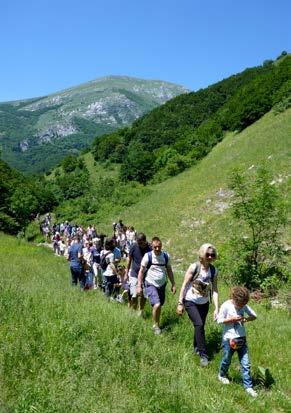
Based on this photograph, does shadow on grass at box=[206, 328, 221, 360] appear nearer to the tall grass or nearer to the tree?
the tall grass

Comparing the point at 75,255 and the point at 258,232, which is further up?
the point at 258,232

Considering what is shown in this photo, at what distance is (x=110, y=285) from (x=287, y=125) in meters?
27.9

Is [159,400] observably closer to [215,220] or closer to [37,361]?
[37,361]

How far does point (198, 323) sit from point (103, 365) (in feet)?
6.70

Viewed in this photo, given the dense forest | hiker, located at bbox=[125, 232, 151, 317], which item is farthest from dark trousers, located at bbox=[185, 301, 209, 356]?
the dense forest

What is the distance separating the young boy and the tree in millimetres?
7826

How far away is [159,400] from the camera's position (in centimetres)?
468

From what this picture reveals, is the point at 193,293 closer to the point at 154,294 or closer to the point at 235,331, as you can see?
the point at 235,331

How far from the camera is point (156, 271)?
795 cm

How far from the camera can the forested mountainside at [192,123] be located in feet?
147

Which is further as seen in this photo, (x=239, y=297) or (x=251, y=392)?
(x=239, y=297)

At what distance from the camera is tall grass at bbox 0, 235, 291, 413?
4.35 m

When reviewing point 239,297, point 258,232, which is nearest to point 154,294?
point 239,297

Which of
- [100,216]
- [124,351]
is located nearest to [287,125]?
[100,216]
